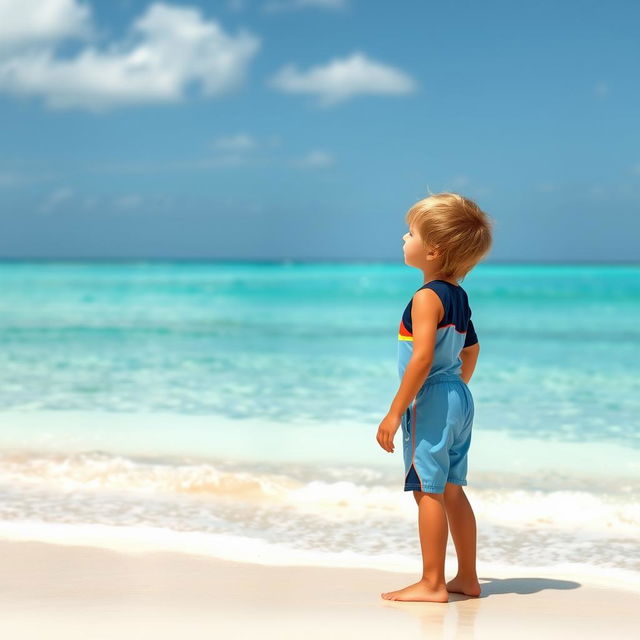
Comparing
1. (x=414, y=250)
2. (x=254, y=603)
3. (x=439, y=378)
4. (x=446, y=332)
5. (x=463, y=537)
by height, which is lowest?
(x=254, y=603)

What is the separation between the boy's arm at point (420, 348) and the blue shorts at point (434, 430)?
3.6 inches

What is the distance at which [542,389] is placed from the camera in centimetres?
908

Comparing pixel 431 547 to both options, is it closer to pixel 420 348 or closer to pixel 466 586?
pixel 466 586

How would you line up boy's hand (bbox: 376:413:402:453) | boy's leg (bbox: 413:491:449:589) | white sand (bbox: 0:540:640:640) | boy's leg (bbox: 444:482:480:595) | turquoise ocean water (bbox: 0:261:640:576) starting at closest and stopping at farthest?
white sand (bbox: 0:540:640:640)
boy's hand (bbox: 376:413:402:453)
boy's leg (bbox: 413:491:449:589)
boy's leg (bbox: 444:482:480:595)
turquoise ocean water (bbox: 0:261:640:576)

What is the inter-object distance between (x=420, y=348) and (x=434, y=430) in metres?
0.27

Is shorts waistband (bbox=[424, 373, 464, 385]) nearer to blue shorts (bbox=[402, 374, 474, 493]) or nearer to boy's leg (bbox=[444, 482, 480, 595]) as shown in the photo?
blue shorts (bbox=[402, 374, 474, 493])

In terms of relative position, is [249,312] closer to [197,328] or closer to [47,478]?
[197,328]

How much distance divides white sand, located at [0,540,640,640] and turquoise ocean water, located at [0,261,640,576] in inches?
10.1

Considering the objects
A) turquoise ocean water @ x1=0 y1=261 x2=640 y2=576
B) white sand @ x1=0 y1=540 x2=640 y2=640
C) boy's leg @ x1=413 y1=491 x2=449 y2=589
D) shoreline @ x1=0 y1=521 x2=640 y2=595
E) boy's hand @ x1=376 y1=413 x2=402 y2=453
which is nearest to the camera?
white sand @ x1=0 y1=540 x2=640 y2=640

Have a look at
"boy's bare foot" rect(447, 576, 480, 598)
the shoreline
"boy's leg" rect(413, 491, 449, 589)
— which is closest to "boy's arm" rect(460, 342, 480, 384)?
"boy's leg" rect(413, 491, 449, 589)

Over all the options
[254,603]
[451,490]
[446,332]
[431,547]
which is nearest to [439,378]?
[446,332]

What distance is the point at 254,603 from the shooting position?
9.50 ft

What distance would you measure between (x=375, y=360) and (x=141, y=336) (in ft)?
16.9

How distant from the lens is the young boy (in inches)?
109
